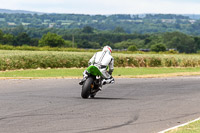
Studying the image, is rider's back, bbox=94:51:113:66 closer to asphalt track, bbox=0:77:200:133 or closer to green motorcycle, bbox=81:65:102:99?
green motorcycle, bbox=81:65:102:99

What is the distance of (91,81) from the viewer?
50.7 ft

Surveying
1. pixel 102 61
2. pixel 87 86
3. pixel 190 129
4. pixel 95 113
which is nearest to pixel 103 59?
pixel 102 61

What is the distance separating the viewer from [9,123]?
33.7 ft

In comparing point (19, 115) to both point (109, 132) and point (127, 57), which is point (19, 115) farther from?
point (127, 57)

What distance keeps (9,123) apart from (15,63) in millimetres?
23711

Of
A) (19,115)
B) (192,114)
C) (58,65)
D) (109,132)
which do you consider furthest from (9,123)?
(58,65)

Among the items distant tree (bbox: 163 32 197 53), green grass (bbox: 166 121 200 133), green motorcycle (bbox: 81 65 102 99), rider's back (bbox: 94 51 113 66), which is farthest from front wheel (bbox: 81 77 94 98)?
distant tree (bbox: 163 32 197 53)

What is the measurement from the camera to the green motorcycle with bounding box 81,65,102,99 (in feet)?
50.5

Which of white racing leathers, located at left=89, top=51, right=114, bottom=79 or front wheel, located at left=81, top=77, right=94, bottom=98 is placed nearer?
front wheel, located at left=81, top=77, right=94, bottom=98

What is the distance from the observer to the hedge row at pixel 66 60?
111 feet

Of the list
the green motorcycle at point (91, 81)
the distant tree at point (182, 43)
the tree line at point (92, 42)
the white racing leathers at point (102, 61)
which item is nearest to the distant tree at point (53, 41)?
the tree line at point (92, 42)

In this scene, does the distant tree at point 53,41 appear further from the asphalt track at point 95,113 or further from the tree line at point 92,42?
the asphalt track at point 95,113

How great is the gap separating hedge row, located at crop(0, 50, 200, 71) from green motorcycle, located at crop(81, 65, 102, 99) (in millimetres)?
17715

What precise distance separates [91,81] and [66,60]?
22.4m
